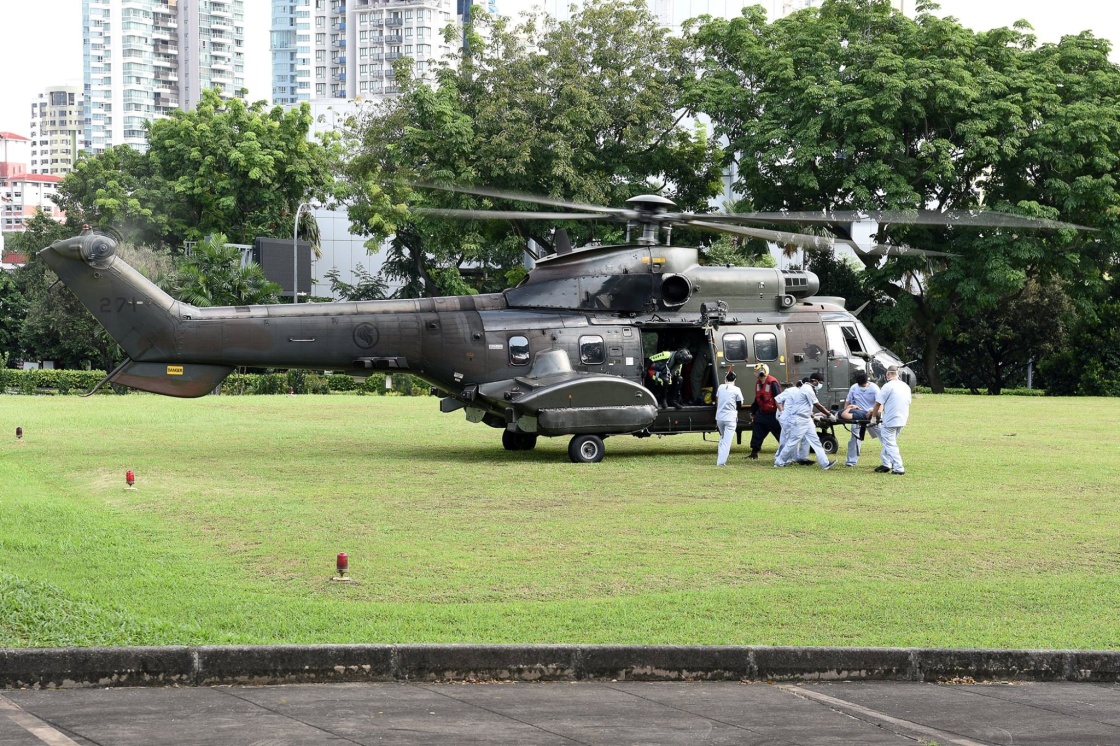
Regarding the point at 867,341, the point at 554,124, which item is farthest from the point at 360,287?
the point at 867,341

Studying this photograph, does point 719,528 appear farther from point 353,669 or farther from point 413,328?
point 413,328

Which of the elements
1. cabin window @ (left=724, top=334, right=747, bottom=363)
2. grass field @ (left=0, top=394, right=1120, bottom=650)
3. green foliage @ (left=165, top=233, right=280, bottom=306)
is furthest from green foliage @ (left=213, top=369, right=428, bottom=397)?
cabin window @ (left=724, top=334, right=747, bottom=363)

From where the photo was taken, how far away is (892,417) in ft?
64.2

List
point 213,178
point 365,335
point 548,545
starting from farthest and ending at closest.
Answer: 1. point 213,178
2. point 365,335
3. point 548,545

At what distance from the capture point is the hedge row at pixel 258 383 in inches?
1875

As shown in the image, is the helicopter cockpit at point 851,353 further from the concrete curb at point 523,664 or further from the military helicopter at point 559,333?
the concrete curb at point 523,664

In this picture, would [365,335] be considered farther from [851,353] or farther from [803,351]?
[851,353]

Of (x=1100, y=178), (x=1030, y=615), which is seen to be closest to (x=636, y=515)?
(x=1030, y=615)

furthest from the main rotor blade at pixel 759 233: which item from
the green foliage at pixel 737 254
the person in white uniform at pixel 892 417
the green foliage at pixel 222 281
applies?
the green foliage at pixel 222 281

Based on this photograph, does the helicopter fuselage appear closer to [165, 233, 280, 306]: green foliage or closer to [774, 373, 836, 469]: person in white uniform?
[774, 373, 836, 469]: person in white uniform

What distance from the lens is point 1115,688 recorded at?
8359 mm

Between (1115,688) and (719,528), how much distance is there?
6.14 m

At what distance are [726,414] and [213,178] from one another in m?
53.0

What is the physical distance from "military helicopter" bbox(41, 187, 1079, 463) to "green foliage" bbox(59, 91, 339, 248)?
156ft
